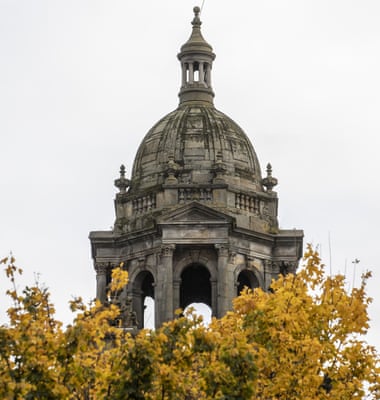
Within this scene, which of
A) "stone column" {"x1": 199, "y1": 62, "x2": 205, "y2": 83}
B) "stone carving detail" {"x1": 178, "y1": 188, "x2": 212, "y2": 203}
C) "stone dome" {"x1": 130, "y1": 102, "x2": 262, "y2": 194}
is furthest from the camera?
"stone column" {"x1": 199, "y1": 62, "x2": 205, "y2": 83}

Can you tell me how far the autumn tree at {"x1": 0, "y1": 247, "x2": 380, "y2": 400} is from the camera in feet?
Result: 133

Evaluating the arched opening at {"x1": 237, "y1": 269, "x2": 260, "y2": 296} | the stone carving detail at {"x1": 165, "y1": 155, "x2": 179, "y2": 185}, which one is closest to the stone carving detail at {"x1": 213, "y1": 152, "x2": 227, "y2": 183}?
the stone carving detail at {"x1": 165, "y1": 155, "x2": 179, "y2": 185}

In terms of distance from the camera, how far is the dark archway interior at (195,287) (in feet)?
225

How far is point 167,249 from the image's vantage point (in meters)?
65.5

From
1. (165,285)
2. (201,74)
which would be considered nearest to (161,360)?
(165,285)

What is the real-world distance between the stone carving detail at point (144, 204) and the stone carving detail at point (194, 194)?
1.15m

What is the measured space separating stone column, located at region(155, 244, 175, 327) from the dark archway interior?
268 centimetres

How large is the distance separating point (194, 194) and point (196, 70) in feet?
22.7

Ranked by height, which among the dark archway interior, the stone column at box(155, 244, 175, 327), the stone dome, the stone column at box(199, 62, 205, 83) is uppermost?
the stone column at box(199, 62, 205, 83)

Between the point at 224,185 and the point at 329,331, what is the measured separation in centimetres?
1827

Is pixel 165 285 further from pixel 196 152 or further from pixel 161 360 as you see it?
pixel 161 360

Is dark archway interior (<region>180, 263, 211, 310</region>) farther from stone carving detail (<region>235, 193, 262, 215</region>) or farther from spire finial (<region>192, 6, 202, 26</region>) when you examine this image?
spire finial (<region>192, 6, 202, 26</region>)

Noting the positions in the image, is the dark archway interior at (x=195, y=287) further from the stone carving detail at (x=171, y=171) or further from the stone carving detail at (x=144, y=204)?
the stone carving detail at (x=171, y=171)

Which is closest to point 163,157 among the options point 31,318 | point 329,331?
point 329,331
